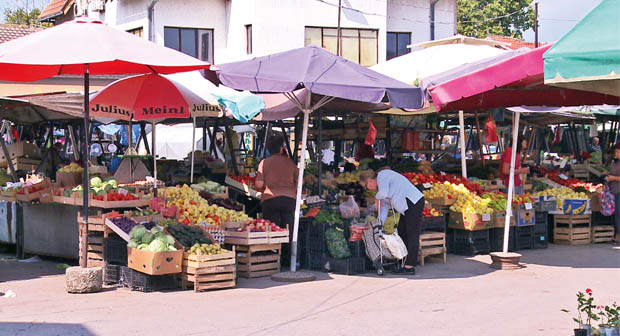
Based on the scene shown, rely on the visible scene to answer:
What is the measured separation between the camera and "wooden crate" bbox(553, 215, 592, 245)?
47.8 ft

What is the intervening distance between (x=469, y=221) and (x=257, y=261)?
13.3 ft

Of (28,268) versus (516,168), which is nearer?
(28,268)

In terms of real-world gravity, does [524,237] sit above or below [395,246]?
below

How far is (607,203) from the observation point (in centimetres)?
1466

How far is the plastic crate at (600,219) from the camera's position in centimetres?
1498

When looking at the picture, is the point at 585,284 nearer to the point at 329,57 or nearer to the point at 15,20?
the point at 329,57

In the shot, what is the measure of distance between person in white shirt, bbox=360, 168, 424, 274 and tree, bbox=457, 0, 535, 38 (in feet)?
140

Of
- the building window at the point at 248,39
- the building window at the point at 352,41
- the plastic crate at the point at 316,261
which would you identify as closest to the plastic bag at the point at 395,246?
the plastic crate at the point at 316,261

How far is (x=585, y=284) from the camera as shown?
401 inches

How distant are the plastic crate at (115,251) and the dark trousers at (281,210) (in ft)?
7.55

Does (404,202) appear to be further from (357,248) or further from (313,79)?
(313,79)

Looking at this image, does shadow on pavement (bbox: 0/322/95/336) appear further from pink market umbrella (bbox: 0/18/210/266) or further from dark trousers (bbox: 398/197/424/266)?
dark trousers (bbox: 398/197/424/266)

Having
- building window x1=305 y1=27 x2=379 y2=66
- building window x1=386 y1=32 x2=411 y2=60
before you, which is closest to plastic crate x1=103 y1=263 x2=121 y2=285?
building window x1=305 y1=27 x2=379 y2=66

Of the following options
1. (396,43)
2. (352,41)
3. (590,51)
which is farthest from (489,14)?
(590,51)
